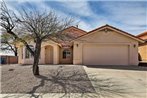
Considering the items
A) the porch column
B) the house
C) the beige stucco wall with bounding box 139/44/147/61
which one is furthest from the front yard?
the beige stucco wall with bounding box 139/44/147/61

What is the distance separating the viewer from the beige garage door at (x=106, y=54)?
22.8 m

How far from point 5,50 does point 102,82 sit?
1315 inches

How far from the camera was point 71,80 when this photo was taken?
40.2ft

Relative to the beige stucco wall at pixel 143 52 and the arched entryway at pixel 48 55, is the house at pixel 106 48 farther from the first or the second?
the beige stucco wall at pixel 143 52

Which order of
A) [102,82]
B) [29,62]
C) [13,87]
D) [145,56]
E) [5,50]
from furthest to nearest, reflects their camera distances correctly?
[5,50] → [145,56] → [29,62] → [102,82] → [13,87]

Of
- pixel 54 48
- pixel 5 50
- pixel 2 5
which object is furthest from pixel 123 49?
pixel 5 50

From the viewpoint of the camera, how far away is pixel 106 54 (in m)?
22.9

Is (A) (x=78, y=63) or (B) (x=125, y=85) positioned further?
(A) (x=78, y=63)

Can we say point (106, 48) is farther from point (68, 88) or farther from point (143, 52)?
point (68, 88)

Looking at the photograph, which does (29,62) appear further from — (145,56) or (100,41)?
(145,56)

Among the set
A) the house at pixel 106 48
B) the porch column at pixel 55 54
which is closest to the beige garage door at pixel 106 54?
the house at pixel 106 48

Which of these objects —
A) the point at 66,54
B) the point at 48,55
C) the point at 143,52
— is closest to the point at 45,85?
the point at 48,55

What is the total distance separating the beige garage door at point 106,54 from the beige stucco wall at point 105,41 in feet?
1.37

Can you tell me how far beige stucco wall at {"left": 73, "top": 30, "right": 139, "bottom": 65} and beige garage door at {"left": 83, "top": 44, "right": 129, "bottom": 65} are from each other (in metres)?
0.42
